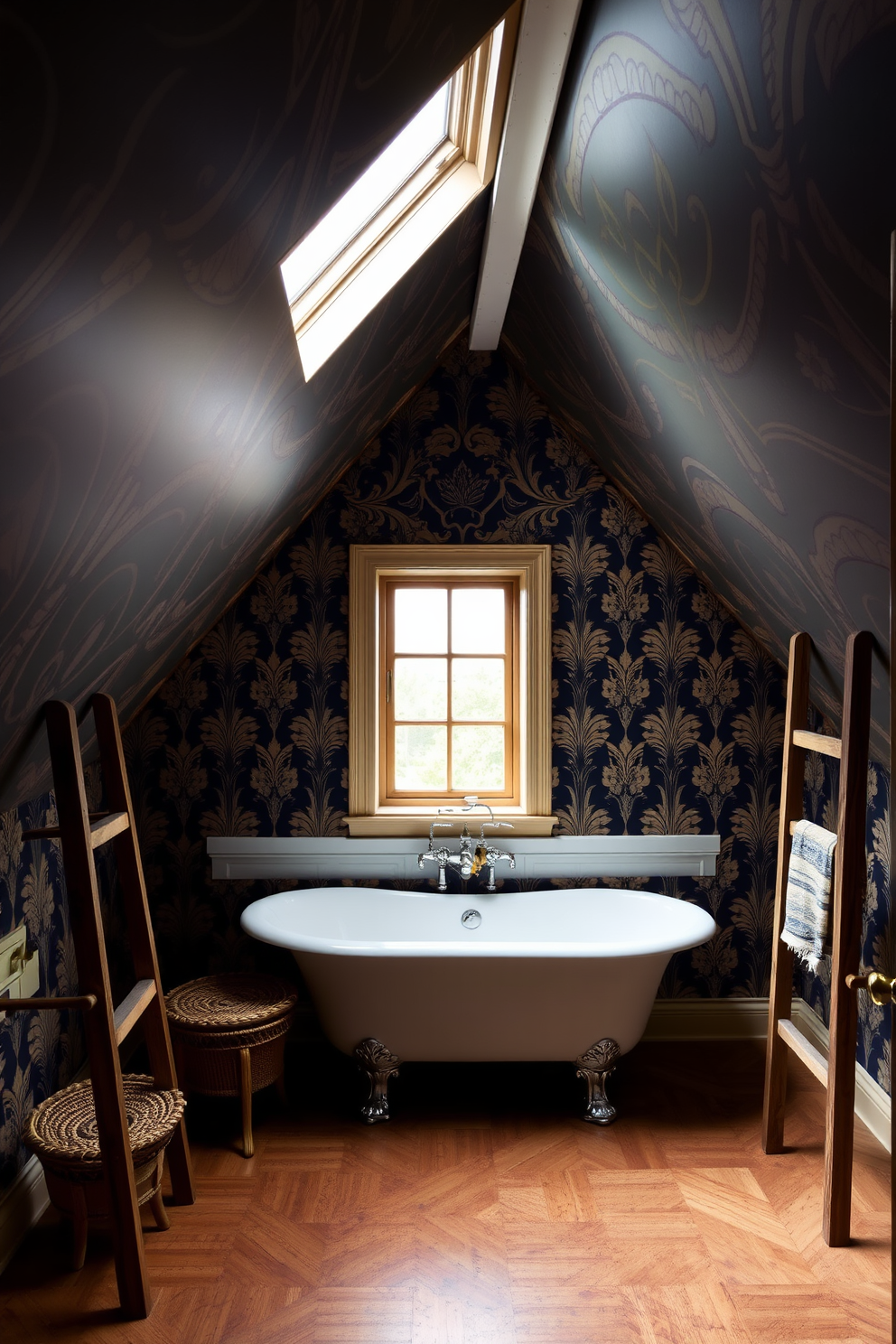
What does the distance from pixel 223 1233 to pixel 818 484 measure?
2.31m

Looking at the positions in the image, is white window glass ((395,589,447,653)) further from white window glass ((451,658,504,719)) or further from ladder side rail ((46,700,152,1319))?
ladder side rail ((46,700,152,1319))

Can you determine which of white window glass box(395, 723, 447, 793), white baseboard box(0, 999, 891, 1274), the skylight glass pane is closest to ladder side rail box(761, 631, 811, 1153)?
white baseboard box(0, 999, 891, 1274)

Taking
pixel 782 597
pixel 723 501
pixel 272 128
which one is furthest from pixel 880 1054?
pixel 272 128

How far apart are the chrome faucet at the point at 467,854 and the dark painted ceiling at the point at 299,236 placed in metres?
1.39

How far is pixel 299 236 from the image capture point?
1.41 m

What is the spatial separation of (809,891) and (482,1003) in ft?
3.41

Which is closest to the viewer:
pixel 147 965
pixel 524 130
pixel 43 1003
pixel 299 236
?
pixel 299 236

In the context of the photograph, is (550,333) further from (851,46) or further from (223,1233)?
(223,1233)

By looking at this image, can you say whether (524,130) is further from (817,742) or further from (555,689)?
(555,689)

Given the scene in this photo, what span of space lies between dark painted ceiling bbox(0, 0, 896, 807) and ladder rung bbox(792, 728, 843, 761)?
28 cm

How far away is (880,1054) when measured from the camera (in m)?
2.76

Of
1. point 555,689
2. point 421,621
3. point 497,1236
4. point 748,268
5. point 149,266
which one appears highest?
point 748,268

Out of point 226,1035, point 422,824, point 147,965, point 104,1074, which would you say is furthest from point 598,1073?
point 104,1074

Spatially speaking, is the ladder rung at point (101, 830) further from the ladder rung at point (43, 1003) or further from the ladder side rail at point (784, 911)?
the ladder side rail at point (784, 911)
